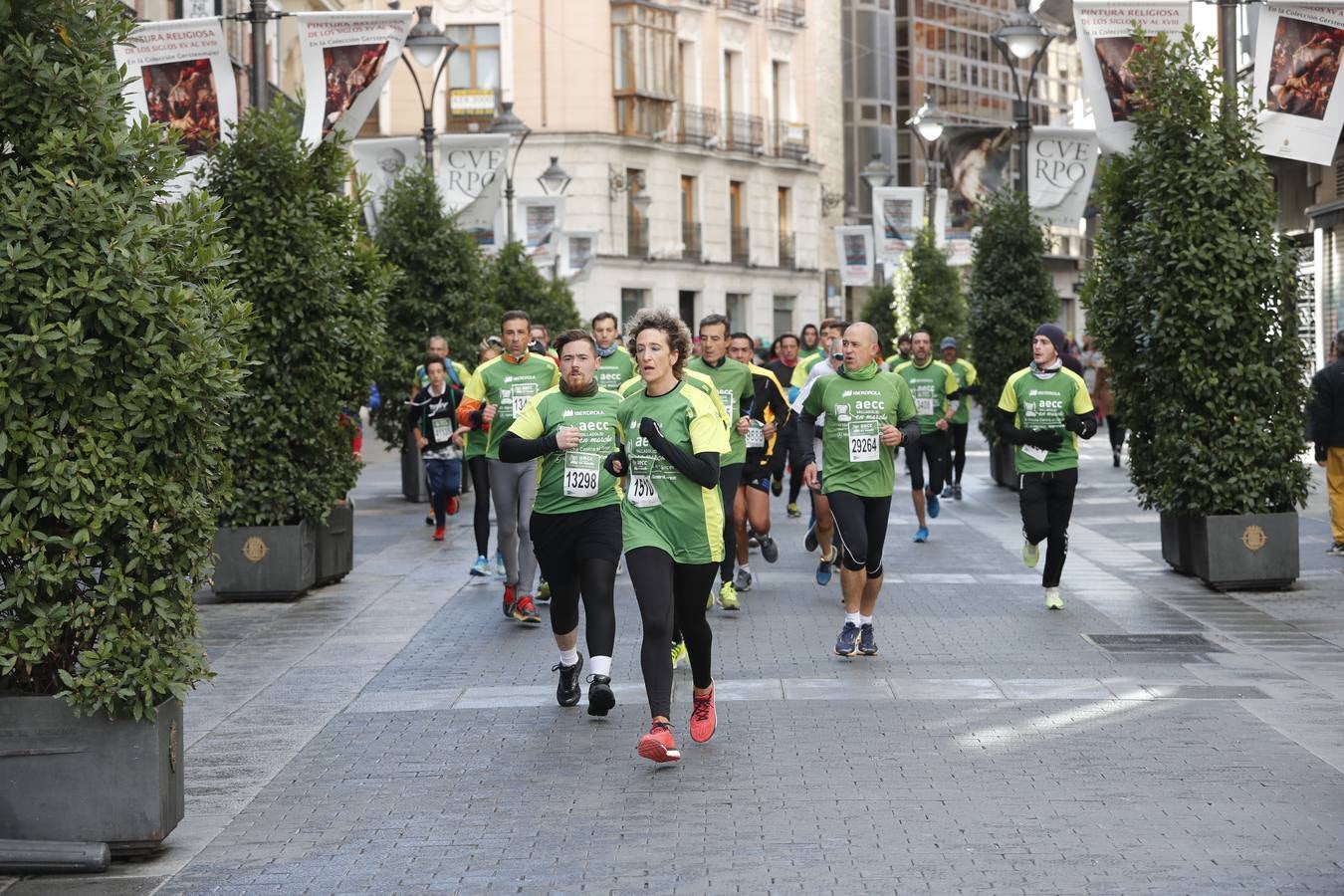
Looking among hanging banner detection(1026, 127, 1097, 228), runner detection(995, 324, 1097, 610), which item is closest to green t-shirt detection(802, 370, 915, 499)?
runner detection(995, 324, 1097, 610)

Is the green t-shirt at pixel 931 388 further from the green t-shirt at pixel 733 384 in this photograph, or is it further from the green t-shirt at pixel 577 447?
the green t-shirt at pixel 577 447

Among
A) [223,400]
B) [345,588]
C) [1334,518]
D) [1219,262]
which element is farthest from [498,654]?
[1334,518]

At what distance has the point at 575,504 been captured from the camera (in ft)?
32.2

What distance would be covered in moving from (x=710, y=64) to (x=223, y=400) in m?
58.8

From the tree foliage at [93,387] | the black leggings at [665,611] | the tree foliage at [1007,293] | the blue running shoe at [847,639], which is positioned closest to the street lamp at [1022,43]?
the tree foliage at [1007,293]

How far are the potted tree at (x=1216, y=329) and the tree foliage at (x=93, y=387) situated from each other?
9.03m

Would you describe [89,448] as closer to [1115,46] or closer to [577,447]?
[577,447]

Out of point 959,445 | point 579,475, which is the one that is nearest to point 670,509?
point 579,475

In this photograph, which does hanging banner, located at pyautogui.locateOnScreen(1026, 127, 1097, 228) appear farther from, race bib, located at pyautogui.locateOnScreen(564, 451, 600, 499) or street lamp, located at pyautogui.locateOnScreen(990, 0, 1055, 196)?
race bib, located at pyautogui.locateOnScreen(564, 451, 600, 499)

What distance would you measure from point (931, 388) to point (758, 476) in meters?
5.32

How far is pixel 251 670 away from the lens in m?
11.4

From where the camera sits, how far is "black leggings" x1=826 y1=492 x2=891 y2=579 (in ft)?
37.8

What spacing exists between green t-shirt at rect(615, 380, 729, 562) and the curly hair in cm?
21

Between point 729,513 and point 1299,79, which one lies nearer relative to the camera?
point 729,513
